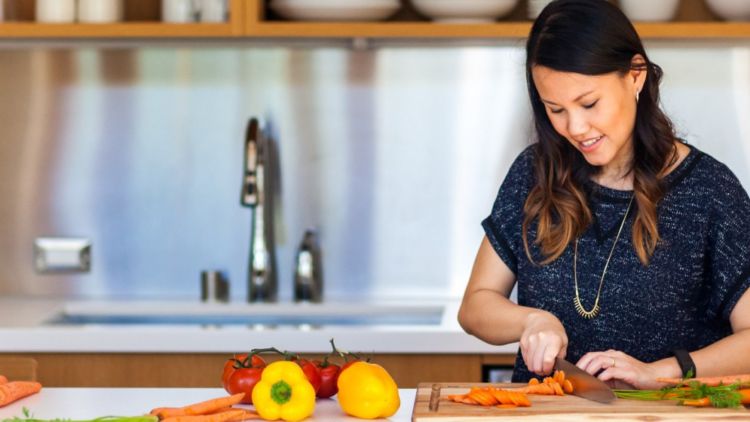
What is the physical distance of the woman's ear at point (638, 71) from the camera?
2.09m

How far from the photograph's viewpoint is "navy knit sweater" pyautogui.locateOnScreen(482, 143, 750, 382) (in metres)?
2.17

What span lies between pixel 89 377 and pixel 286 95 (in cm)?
101

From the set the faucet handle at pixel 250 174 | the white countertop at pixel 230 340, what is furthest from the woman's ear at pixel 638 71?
the faucet handle at pixel 250 174

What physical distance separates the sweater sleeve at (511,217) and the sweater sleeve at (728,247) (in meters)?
0.35

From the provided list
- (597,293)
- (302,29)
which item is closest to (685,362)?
(597,293)

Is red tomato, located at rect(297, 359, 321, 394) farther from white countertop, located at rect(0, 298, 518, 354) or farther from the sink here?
the sink

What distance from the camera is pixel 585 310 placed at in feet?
7.20

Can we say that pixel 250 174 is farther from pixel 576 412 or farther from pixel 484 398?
pixel 576 412

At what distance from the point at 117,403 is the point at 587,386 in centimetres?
76

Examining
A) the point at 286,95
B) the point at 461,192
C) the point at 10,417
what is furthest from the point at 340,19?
the point at 10,417

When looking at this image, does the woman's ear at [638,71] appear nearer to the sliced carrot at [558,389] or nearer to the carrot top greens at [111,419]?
the sliced carrot at [558,389]

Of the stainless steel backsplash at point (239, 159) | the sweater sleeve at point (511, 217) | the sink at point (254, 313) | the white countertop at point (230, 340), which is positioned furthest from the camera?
the stainless steel backsplash at point (239, 159)

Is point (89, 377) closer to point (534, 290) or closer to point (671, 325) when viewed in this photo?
point (534, 290)

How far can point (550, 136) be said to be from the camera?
2264 mm
